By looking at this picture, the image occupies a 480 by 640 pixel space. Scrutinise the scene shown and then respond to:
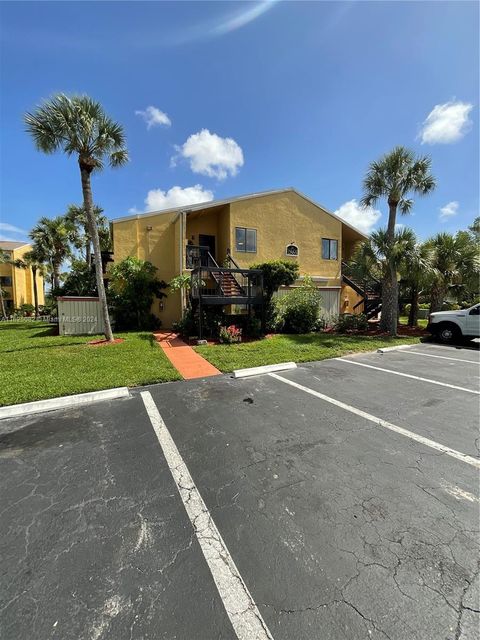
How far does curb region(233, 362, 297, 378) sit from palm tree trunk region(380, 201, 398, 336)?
809 cm

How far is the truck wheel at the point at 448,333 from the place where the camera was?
37.4 ft

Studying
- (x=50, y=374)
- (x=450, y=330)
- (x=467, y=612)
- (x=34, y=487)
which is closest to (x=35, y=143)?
(x=50, y=374)

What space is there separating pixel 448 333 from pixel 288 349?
7.37 meters


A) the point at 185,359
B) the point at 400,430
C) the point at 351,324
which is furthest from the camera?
the point at 351,324

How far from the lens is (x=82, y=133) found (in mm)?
9703

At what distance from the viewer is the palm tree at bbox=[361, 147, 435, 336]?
12.9 meters

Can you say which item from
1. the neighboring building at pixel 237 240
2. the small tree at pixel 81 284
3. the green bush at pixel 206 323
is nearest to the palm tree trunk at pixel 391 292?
the neighboring building at pixel 237 240

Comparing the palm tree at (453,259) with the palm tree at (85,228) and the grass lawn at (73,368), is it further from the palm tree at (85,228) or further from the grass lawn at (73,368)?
the palm tree at (85,228)

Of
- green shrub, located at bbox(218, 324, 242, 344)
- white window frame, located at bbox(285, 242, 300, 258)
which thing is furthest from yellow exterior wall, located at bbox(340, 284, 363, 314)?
green shrub, located at bbox(218, 324, 242, 344)

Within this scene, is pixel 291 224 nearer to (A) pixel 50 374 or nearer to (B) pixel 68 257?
(A) pixel 50 374

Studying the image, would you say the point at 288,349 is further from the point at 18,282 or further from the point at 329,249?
the point at 18,282

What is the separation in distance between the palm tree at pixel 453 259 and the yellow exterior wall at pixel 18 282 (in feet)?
160

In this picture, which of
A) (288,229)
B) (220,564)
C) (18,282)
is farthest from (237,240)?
(18,282)

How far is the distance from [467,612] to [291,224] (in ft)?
55.2
